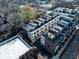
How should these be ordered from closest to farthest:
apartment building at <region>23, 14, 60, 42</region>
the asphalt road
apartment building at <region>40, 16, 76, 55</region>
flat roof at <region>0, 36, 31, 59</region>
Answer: flat roof at <region>0, 36, 31, 59</region>, the asphalt road, apartment building at <region>40, 16, 76, 55</region>, apartment building at <region>23, 14, 60, 42</region>

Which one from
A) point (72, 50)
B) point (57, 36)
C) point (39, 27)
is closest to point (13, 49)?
point (57, 36)

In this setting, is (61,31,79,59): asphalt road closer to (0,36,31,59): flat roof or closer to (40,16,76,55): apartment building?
(40,16,76,55): apartment building

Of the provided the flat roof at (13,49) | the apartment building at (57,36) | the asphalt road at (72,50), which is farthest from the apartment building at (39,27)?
the asphalt road at (72,50)

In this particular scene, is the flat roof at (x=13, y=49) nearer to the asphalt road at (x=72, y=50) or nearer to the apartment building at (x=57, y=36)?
the apartment building at (x=57, y=36)

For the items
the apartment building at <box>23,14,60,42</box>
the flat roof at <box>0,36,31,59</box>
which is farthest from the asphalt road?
the flat roof at <box>0,36,31,59</box>

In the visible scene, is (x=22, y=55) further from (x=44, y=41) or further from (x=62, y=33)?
(x=62, y=33)

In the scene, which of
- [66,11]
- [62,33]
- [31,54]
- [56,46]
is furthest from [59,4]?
[31,54]
